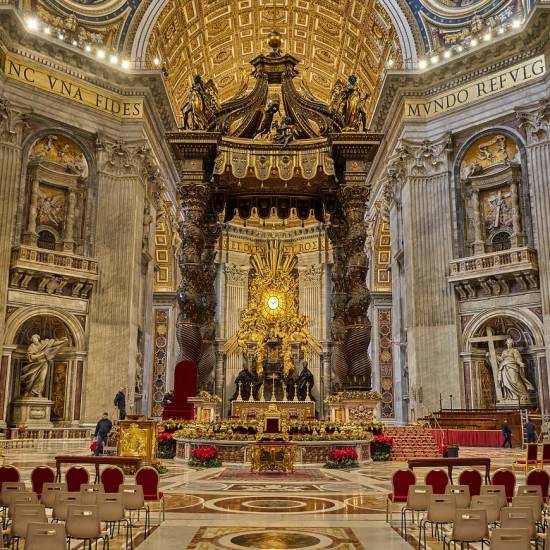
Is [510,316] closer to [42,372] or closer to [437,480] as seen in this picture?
[437,480]

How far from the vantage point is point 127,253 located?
56.0 feet

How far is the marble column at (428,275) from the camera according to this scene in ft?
54.1

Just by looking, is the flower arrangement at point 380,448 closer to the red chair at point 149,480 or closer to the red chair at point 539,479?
the red chair at point 539,479

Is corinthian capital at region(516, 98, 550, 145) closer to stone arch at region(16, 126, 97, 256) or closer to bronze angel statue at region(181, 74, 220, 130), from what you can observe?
bronze angel statue at region(181, 74, 220, 130)

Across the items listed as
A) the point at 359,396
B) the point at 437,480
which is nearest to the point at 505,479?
the point at 437,480

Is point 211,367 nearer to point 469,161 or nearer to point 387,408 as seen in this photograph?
point 469,161

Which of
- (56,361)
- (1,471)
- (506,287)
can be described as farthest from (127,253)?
(1,471)

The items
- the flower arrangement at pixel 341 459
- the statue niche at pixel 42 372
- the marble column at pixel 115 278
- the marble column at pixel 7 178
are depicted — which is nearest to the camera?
the flower arrangement at pixel 341 459

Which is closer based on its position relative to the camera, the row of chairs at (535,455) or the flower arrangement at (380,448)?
the row of chairs at (535,455)

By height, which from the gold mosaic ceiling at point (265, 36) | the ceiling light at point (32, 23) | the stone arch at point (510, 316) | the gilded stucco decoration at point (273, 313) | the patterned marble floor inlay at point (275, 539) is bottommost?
the patterned marble floor inlay at point (275, 539)

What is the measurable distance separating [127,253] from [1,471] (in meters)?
12.2

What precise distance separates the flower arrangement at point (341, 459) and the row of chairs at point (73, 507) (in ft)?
16.8

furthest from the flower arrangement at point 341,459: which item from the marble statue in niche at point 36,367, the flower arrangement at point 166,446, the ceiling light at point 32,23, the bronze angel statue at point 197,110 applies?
the ceiling light at point 32,23

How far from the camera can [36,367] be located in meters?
15.6
